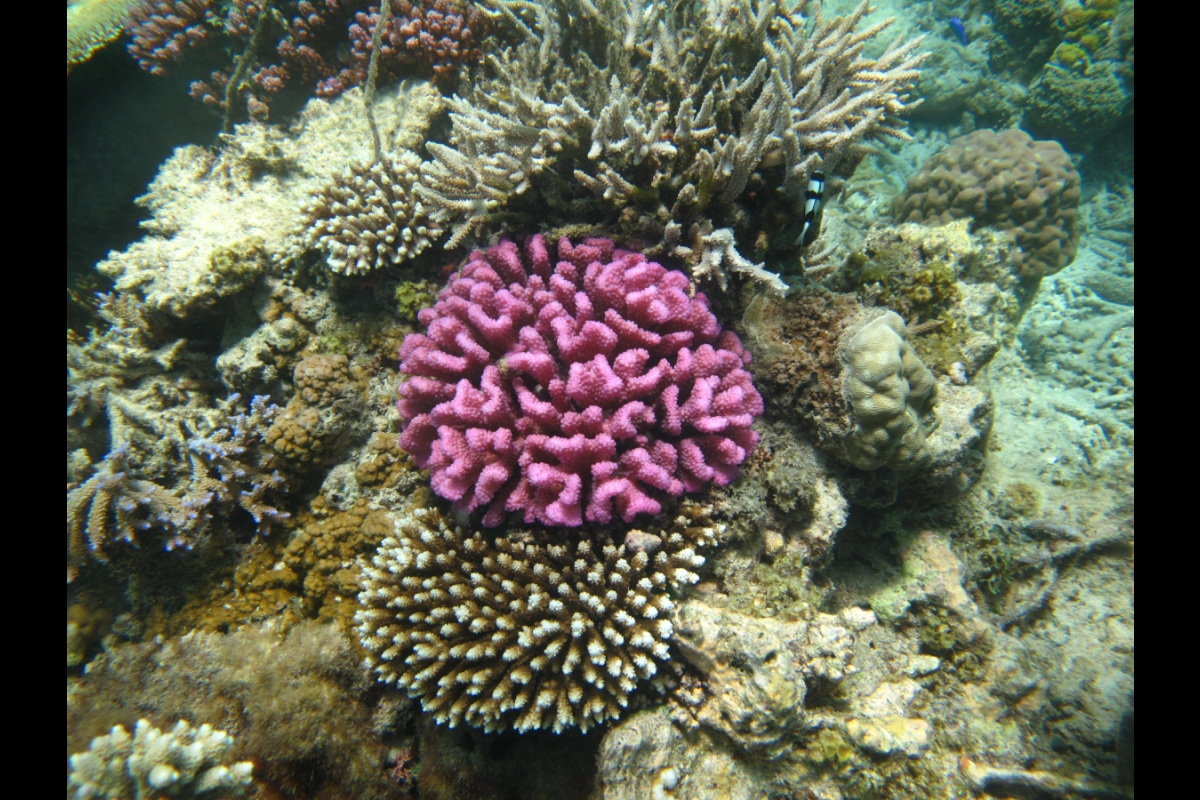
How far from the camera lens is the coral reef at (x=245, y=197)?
4.07 m

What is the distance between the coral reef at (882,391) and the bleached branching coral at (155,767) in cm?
403

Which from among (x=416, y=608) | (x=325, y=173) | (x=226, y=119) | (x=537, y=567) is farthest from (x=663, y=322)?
(x=226, y=119)

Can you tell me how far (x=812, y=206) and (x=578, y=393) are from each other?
2019 millimetres

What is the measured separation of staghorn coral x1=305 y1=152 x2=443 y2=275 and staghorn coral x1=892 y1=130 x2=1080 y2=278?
7.26m

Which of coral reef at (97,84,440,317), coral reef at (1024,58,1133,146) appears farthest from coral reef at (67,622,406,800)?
coral reef at (1024,58,1133,146)

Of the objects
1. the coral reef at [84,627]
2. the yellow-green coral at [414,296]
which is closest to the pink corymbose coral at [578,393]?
the yellow-green coral at [414,296]

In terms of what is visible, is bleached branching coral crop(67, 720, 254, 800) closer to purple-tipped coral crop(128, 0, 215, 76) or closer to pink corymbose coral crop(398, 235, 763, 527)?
pink corymbose coral crop(398, 235, 763, 527)

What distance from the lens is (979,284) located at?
532cm

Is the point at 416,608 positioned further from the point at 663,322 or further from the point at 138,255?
the point at 138,255

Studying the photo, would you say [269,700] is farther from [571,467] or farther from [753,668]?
[753,668]

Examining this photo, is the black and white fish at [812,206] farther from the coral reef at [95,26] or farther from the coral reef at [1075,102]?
the coral reef at [1075,102]
